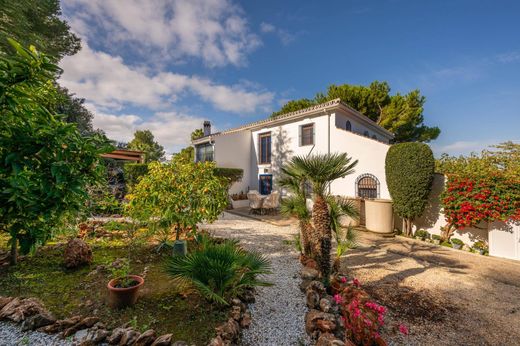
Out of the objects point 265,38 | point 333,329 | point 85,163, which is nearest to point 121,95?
point 265,38

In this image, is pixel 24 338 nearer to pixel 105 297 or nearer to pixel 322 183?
pixel 105 297

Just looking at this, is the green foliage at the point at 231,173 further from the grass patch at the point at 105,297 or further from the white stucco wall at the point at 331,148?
the grass patch at the point at 105,297

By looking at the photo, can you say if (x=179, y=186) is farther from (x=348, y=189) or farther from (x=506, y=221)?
(x=506, y=221)

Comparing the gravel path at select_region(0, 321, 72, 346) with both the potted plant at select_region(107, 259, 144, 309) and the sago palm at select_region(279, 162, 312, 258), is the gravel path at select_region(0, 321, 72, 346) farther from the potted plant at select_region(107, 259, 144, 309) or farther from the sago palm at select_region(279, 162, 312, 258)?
the sago palm at select_region(279, 162, 312, 258)

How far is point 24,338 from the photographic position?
7.92 ft

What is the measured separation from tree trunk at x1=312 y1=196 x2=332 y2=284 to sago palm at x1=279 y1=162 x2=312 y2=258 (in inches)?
22.9

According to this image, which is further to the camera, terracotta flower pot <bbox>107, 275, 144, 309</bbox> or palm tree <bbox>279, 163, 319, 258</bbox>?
palm tree <bbox>279, 163, 319, 258</bbox>

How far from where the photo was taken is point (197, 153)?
18.7 meters

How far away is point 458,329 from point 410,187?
568cm

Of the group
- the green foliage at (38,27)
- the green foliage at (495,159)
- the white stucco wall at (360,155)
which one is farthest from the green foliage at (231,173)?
the green foliage at (495,159)

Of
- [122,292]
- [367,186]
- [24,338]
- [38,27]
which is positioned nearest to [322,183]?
[122,292]

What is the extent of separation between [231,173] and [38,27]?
14.4 meters

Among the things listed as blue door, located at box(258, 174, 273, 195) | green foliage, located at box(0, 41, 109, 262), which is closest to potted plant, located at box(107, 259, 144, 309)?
green foliage, located at box(0, 41, 109, 262)

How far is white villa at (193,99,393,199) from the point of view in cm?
1010
